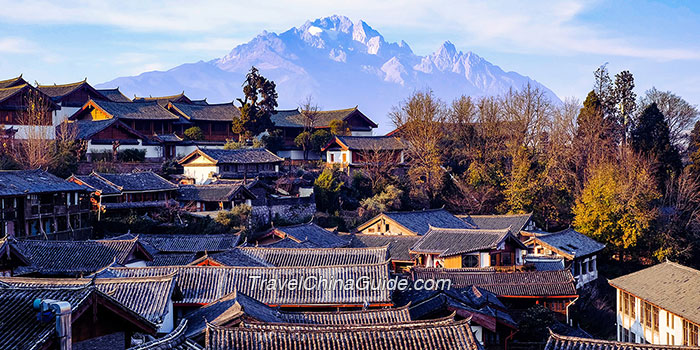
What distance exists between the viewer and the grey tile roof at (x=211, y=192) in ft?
122

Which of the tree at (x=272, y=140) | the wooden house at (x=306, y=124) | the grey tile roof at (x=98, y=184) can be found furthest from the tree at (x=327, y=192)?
the grey tile roof at (x=98, y=184)

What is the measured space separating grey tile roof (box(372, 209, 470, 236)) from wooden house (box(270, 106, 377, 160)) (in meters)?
12.9

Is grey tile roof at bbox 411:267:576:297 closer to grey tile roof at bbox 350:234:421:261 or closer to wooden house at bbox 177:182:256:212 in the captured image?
grey tile roof at bbox 350:234:421:261

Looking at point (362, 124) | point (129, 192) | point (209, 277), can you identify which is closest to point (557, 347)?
point (209, 277)

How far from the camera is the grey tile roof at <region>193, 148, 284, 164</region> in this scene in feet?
138

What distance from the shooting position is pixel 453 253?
1276 inches

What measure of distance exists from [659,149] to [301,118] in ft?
89.9

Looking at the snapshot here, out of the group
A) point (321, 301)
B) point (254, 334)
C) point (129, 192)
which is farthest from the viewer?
→ point (129, 192)

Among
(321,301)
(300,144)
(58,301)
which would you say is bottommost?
(321,301)

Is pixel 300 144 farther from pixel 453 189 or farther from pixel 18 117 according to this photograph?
pixel 18 117

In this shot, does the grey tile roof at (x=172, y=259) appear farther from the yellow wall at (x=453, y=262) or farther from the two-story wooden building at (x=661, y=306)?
the two-story wooden building at (x=661, y=306)

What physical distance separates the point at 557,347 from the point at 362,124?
140 feet

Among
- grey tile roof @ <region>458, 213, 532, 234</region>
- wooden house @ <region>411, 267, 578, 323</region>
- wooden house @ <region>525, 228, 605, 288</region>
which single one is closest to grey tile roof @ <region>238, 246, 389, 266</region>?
wooden house @ <region>411, 267, 578, 323</region>

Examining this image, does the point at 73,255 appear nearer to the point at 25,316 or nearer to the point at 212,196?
the point at 212,196
